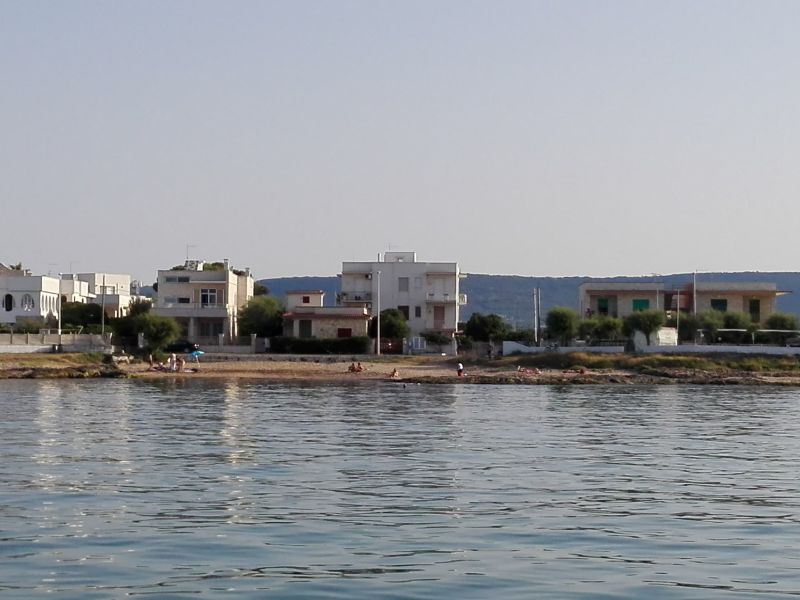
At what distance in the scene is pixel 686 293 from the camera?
112m

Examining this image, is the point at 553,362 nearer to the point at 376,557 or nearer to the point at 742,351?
the point at 742,351

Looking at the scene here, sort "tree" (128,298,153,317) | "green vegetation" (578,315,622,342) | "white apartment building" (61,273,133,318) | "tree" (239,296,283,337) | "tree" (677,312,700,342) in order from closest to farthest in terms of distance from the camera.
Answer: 1. "green vegetation" (578,315,622,342)
2. "tree" (677,312,700,342)
3. "tree" (239,296,283,337)
4. "tree" (128,298,153,317)
5. "white apartment building" (61,273,133,318)

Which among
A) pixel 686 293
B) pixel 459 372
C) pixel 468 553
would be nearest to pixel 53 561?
pixel 468 553

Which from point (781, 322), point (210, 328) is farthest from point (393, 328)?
point (781, 322)

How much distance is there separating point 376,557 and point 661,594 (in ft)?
13.5

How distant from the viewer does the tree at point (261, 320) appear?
349 feet

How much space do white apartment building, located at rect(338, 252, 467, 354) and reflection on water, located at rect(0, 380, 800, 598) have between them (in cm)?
6195

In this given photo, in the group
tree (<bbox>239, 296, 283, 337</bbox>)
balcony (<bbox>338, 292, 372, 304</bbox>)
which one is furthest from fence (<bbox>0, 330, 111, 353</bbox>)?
balcony (<bbox>338, 292, 372, 304</bbox>)

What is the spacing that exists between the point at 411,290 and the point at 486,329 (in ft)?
32.2

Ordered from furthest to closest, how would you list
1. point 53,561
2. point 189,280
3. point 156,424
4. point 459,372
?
point 189,280 → point 459,372 → point 156,424 → point 53,561

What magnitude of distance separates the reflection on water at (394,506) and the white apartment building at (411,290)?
61950 mm

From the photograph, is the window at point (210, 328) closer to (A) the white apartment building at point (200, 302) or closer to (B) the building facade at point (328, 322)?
(A) the white apartment building at point (200, 302)

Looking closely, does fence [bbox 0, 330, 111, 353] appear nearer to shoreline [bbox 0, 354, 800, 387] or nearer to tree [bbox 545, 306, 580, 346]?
shoreline [bbox 0, 354, 800, 387]

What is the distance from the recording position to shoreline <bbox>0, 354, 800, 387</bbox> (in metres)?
79.3
